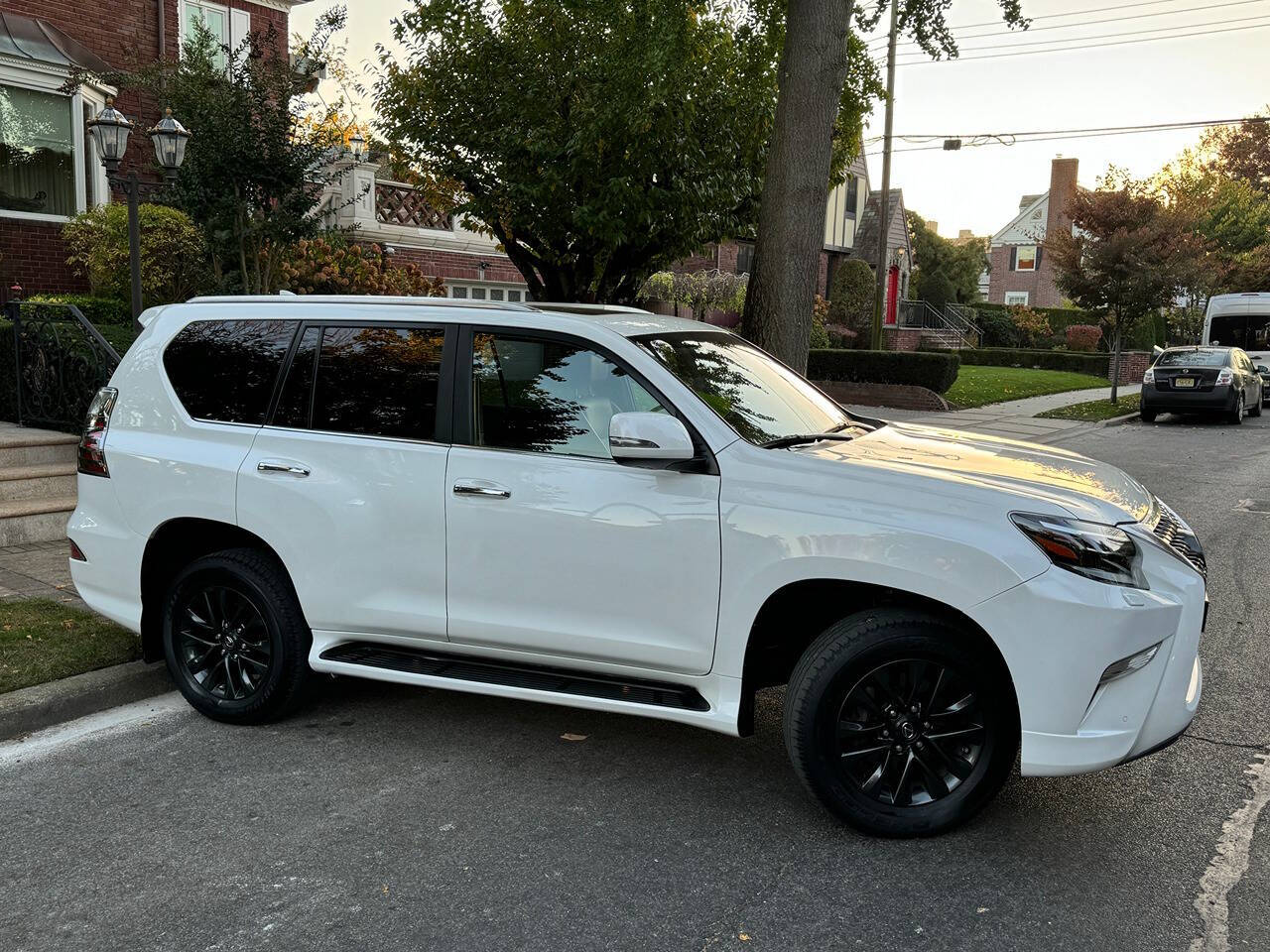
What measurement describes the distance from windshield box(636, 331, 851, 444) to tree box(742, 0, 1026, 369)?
15.0 feet

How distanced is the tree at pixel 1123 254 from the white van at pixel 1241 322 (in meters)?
3.55

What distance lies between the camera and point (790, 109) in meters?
9.43

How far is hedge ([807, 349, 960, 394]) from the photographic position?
2120 centimetres

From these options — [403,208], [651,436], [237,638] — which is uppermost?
[403,208]

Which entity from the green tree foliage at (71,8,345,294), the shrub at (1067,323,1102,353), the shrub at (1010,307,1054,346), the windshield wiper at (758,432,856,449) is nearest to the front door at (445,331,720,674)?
the windshield wiper at (758,432,856,449)

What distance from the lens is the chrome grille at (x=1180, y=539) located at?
373 cm

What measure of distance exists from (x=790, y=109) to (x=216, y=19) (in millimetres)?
14159

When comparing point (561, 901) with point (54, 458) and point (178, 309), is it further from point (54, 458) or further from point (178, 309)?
point (54, 458)

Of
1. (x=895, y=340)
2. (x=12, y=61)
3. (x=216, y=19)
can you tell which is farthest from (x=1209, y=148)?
(x=12, y=61)

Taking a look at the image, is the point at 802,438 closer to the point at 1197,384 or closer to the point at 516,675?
the point at 516,675

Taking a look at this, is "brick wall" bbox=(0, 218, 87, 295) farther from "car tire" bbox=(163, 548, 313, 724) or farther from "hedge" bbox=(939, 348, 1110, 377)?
"hedge" bbox=(939, 348, 1110, 377)

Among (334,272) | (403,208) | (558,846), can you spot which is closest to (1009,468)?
(558,846)

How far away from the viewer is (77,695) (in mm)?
4902

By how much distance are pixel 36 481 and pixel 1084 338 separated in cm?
4031
